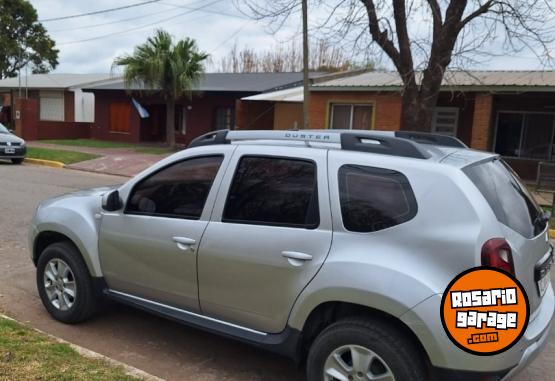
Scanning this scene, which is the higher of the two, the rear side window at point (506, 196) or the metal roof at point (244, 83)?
the metal roof at point (244, 83)

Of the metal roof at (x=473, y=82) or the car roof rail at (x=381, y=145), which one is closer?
the car roof rail at (x=381, y=145)

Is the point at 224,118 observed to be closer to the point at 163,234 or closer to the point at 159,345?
the point at 159,345

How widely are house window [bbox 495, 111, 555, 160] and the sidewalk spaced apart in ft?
39.1

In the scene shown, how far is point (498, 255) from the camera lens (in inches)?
105

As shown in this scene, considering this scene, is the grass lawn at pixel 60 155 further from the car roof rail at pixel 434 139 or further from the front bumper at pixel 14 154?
the car roof rail at pixel 434 139

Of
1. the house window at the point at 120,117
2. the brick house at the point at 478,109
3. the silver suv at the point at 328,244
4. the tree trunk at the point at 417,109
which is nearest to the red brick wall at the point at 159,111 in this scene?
the house window at the point at 120,117

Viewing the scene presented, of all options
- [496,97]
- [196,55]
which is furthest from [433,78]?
[196,55]

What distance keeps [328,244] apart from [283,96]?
17.8 m

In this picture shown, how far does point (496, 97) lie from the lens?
17.5 metres

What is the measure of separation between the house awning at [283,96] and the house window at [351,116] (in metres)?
1.43

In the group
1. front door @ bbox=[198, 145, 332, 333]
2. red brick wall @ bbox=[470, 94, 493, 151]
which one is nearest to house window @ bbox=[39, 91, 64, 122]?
red brick wall @ bbox=[470, 94, 493, 151]

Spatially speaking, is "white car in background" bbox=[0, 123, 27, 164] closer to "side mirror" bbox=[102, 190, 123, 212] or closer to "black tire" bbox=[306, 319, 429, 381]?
"side mirror" bbox=[102, 190, 123, 212]

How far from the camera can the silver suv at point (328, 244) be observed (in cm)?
274

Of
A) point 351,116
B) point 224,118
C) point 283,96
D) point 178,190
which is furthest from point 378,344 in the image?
point 224,118
